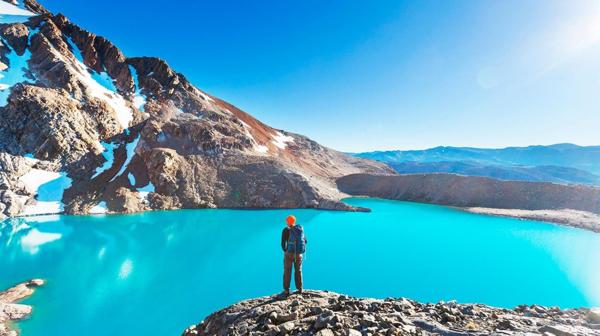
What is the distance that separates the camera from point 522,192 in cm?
5022

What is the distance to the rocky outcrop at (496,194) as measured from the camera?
43.1 meters

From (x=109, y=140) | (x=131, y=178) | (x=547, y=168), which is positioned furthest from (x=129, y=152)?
(x=547, y=168)

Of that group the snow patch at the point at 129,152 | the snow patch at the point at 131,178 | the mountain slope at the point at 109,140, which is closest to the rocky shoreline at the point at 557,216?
the mountain slope at the point at 109,140

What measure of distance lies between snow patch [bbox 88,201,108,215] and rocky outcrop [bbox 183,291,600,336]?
108ft

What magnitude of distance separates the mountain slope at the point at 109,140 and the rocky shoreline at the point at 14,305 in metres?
22.2

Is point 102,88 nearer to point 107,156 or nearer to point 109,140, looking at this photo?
point 109,140

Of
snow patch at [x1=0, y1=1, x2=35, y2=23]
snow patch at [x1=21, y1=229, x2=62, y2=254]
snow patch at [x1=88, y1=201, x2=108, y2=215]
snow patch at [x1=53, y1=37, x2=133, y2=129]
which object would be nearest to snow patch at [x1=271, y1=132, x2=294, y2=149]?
snow patch at [x1=53, y1=37, x2=133, y2=129]

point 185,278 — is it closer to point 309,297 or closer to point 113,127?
point 309,297

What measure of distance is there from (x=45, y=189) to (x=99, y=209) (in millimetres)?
6699

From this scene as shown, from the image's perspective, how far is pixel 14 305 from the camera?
12164mm

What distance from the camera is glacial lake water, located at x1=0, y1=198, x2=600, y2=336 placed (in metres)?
12.9

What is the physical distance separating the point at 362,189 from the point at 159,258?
5166cm

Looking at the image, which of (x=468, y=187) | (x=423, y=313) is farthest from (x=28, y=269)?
(x=468, y=187)

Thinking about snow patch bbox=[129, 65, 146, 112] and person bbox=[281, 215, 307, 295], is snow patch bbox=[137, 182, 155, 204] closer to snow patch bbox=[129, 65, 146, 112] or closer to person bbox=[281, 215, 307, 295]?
snow patch bbox=[129, 65, 146, 112]
